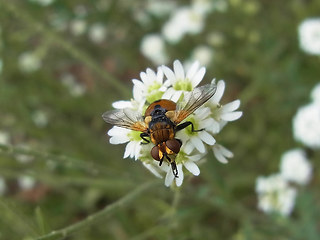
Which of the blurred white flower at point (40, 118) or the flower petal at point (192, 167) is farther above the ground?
the blurred white flower at point (40, 118)

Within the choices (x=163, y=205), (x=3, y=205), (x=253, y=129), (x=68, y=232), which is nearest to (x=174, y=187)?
(x=68, y=232)

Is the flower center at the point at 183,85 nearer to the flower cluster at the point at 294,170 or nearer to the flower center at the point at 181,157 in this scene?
the flower center at the point at 181,157

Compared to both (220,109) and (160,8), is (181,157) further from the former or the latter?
(160,8)

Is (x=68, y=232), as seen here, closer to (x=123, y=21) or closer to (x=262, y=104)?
(x=262, y=104)

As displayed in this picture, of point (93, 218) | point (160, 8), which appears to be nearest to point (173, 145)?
point (93, 218)

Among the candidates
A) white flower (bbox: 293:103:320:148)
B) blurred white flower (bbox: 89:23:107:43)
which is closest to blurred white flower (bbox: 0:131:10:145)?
blurred white flower (bbox: 89:23:107:43)

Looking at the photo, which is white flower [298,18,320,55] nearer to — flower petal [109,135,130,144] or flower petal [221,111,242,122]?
flower petal [221,111,242,122]

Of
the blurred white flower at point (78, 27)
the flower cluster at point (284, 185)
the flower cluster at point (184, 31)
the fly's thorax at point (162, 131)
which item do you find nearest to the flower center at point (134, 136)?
the fly's thorax at point (162, 131)
